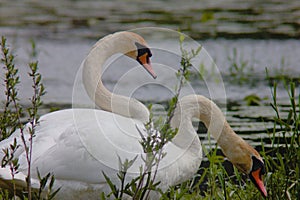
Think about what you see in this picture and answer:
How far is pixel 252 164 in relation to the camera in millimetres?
4930

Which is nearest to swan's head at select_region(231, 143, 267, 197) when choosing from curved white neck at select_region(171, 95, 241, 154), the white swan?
the white swan

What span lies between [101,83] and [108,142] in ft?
2.88

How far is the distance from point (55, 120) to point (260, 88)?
4083mm

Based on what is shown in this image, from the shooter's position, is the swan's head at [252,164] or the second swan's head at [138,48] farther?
the second swan's head at [138,48]

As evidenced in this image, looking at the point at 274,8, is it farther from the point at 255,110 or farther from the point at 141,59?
the point at 141,59

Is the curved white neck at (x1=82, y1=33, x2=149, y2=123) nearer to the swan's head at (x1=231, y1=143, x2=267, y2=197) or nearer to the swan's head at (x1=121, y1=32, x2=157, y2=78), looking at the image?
the swan's head at (x1=121, y1=32, x2=157, y2=78)

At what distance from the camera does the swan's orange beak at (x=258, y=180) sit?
15.1 feet

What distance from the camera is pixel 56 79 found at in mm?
9148

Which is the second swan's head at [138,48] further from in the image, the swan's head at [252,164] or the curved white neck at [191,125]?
the swan's head at [252,164]

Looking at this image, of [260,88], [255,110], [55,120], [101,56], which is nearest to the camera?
[55,120]

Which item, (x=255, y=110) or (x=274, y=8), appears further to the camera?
(x=274, y=8)

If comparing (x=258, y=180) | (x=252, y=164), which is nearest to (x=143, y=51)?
(x=252, y=164)

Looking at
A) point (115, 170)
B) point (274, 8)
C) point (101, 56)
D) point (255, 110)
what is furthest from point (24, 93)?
point (274, 8)

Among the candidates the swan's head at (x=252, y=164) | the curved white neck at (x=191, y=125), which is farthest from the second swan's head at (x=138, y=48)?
the swan's head at (x=252, y=164)
